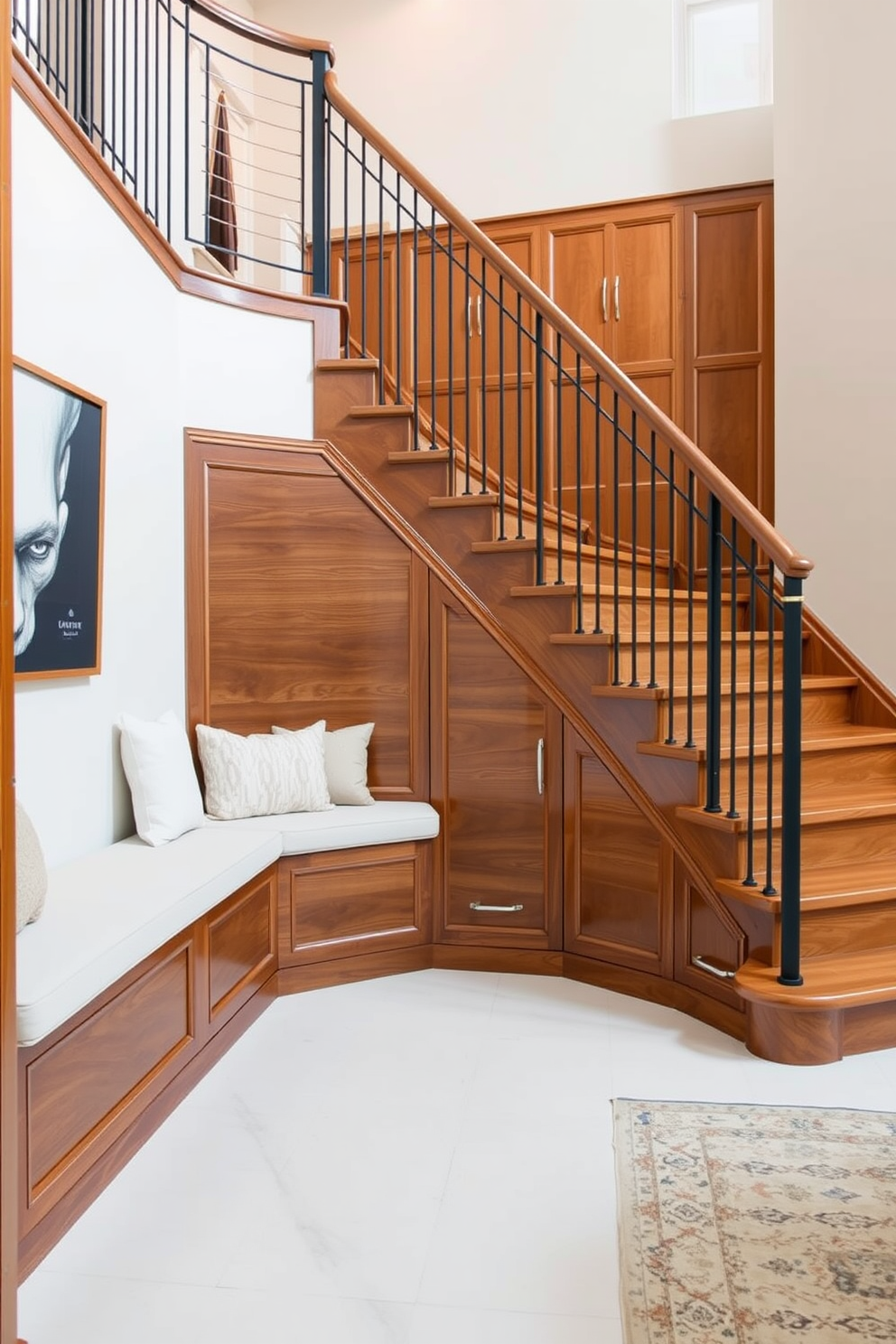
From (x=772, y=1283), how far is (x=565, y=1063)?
40.8 inches

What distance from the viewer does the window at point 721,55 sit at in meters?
5.39

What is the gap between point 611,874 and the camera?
11.3 ft

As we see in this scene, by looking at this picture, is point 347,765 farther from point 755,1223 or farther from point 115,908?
point 755,1223

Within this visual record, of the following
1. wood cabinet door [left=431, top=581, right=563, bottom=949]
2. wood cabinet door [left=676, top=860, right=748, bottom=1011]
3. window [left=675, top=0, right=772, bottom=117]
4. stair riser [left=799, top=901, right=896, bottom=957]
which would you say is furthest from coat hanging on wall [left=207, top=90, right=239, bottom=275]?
stair riser [left=799, top=901, right=896, bottom=957]

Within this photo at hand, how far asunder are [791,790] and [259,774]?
6.00 feet

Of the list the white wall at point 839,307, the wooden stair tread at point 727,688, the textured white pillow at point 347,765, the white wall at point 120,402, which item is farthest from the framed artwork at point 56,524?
the white wall at point 839,307

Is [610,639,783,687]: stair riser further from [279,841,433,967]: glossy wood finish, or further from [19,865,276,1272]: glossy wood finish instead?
[19,865,276,1272]: glossy wood finish

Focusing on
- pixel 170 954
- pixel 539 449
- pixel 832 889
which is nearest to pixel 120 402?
pixel 539 449

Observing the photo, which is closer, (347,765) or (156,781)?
(156,781)

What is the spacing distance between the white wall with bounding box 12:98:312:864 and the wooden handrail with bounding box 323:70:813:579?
79 centimetres

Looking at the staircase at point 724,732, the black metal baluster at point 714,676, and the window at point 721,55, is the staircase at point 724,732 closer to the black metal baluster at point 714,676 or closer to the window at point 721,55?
the black metal baluster at point 714,676

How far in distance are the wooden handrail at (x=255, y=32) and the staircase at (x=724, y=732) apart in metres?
1.30

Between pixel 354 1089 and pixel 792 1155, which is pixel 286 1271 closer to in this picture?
pixel 354 1089

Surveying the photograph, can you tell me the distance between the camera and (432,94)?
5816 millimetres
